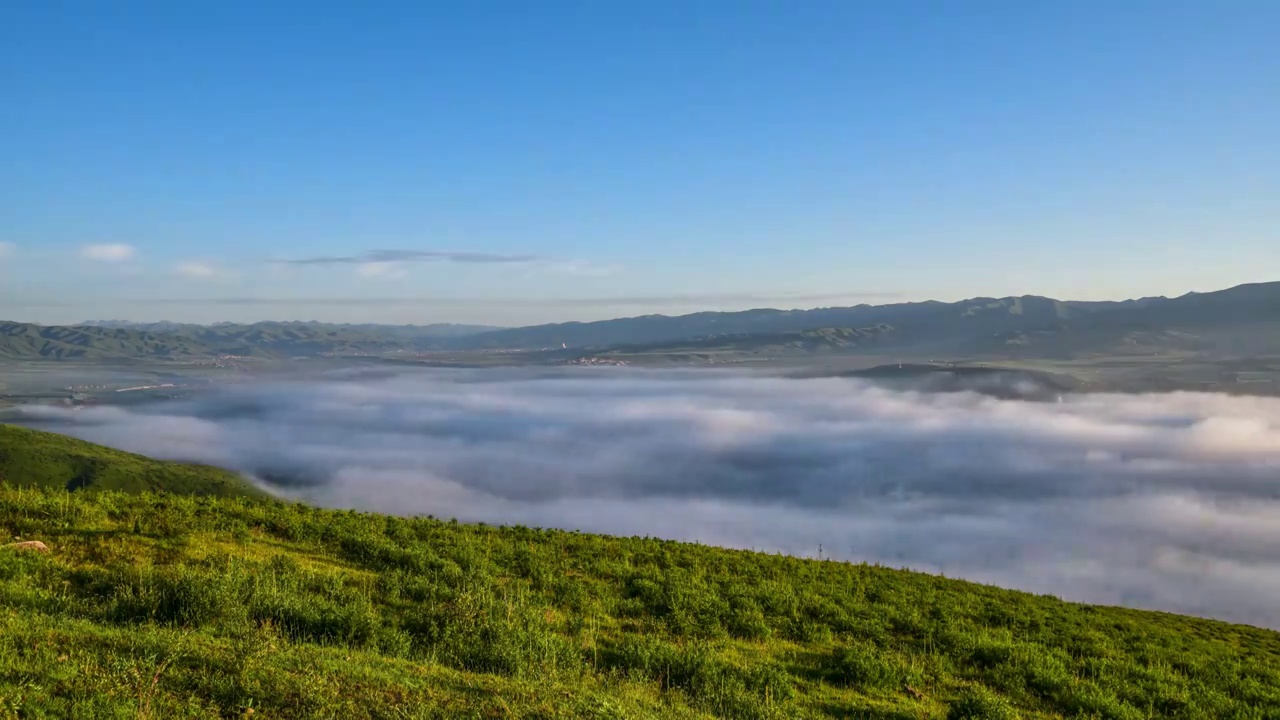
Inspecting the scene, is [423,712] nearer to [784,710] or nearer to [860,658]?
[784,710]

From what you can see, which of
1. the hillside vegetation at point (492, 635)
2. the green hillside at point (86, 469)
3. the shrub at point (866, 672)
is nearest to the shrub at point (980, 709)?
the hillside vegetation at point (492, 635)

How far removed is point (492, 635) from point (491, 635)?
2 centimetres

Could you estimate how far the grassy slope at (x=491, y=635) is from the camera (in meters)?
9.00

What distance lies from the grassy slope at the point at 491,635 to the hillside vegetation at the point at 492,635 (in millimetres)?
60

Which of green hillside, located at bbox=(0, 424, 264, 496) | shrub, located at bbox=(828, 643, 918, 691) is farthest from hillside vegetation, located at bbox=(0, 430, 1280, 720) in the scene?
green hillside, located at bbox=(0, 424, 264, 496)

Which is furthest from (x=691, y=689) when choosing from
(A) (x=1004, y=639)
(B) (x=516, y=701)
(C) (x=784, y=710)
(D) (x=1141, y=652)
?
(D) (x=1141, y=652)

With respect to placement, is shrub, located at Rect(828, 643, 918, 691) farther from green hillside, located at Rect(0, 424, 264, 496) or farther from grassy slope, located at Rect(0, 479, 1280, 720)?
green hillside, located at Rect(0, 424, 264, 496)

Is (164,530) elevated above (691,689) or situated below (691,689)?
above

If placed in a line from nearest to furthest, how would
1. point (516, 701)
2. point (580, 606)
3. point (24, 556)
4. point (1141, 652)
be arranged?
1. point (516, 701)
2. point (24, 556)
3. point (580, 606)
4. point (1141, 652)

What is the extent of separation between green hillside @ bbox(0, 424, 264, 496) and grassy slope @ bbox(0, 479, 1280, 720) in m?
164

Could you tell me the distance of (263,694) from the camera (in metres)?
8.42

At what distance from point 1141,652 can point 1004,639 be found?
6.11 metres

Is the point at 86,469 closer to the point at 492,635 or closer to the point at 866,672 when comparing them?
the point at 492,635

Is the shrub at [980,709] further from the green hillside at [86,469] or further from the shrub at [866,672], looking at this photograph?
the green hillside at [86,469]
